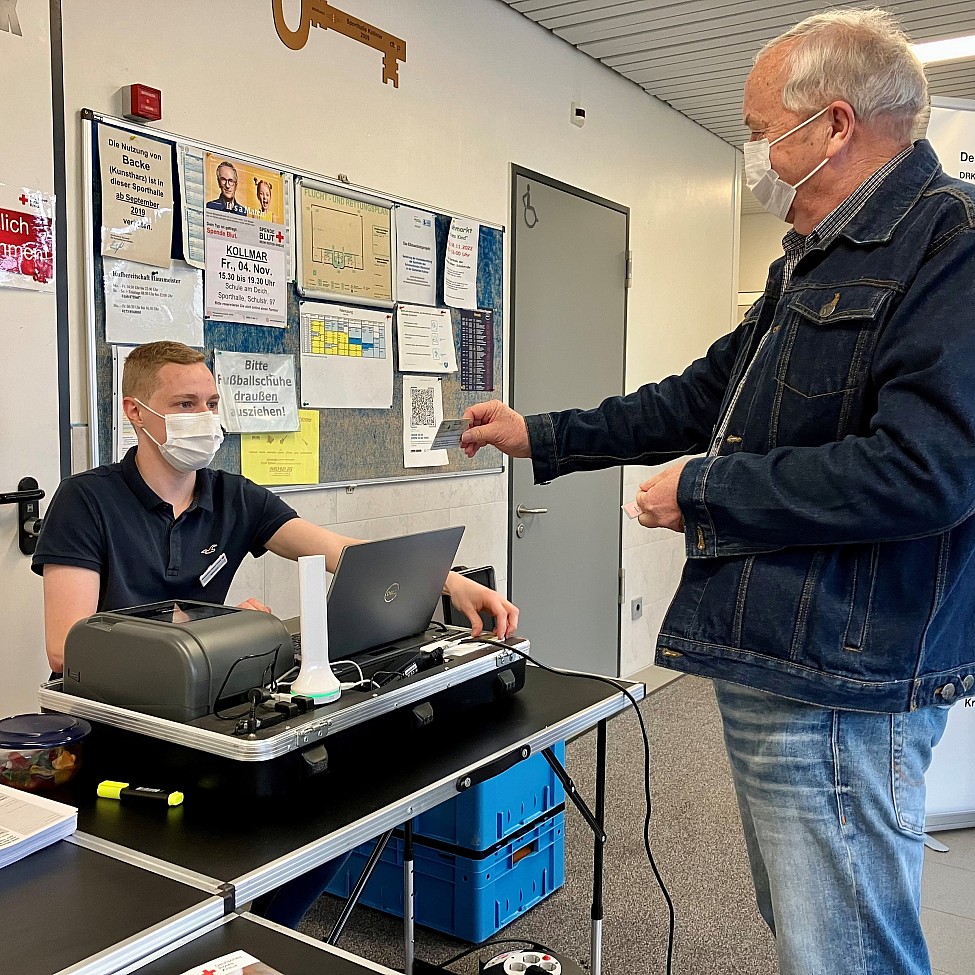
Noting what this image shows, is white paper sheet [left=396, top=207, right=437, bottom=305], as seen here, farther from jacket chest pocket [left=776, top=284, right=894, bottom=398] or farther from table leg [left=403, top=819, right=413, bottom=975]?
jacket chest pocket [left=776, top=284, right=894, bottom=398]

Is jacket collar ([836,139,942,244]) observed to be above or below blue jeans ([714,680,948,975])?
above

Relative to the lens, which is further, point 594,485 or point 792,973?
point 594,485

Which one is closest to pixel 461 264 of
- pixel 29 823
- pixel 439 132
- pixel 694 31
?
pixel 439 132

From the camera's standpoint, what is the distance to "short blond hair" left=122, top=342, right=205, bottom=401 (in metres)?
Result: 2.11

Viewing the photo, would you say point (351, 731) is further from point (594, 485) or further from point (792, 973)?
point (594, 485)

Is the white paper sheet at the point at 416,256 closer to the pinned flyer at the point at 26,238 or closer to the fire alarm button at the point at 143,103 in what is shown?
the fire alarm button at the point at 143,103

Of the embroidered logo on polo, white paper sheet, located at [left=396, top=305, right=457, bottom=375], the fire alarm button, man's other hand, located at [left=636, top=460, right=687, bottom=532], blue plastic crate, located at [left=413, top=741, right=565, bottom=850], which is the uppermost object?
the fire alarm button

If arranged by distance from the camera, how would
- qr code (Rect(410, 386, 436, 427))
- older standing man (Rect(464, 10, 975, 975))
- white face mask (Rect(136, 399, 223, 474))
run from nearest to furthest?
older standing man (Rect(464, 10, 975, 975)) → white face mask (Rect(136, 399, 223, 474)) → qr code (Rect(410, 386, 436, 427))

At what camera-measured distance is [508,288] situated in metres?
3.81

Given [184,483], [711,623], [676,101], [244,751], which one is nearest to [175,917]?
[244,751]

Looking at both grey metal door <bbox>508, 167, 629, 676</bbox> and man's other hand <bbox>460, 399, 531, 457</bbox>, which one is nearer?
man's other hand <bbox>460, 399, 531, 457</bbox>

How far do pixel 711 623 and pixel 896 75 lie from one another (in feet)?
2.54

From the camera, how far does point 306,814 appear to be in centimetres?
123

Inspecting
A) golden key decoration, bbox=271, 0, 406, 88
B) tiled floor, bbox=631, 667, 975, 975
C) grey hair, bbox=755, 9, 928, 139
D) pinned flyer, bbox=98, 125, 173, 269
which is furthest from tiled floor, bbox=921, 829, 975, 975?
golden key decoration, bbox=271, 0, 406, 88
